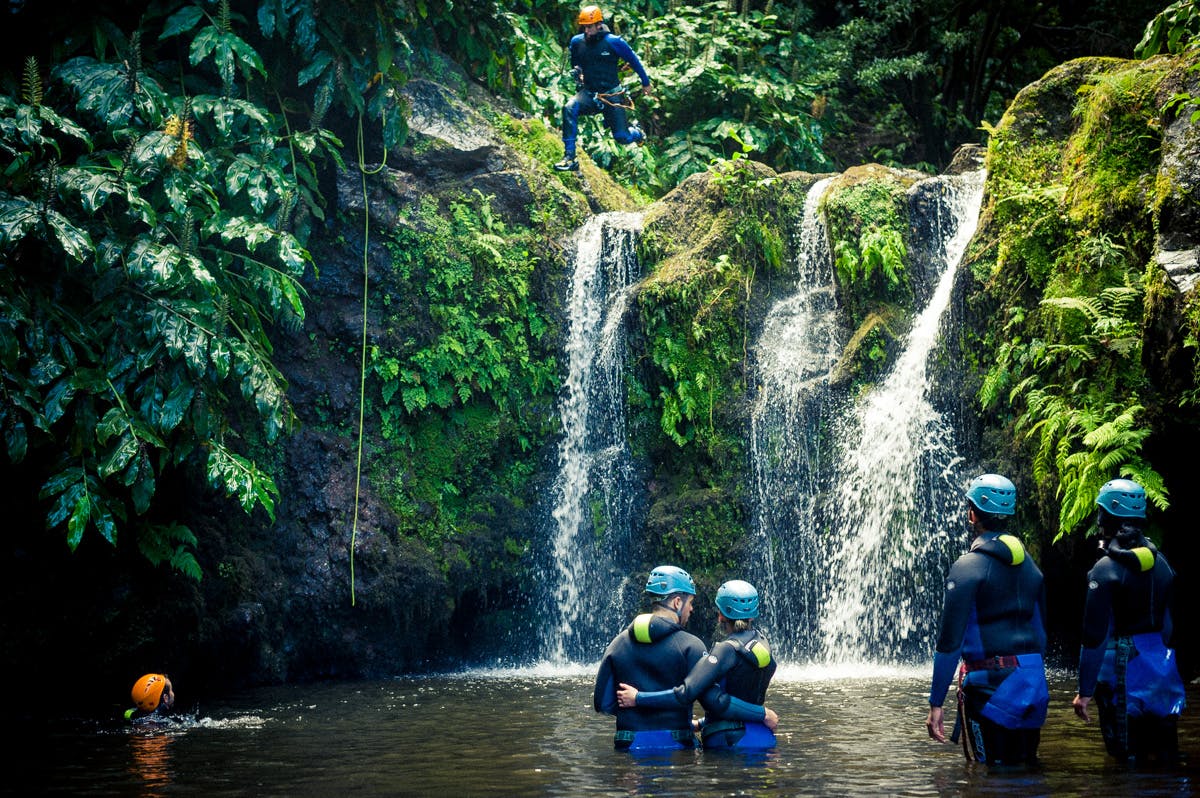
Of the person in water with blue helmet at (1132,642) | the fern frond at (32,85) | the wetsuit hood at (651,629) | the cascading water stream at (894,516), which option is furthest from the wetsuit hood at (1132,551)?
the fern frond at (32,85)

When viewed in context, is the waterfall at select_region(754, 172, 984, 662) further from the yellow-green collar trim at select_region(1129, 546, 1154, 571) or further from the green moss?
the yellow-green collar trim at select_region(1129, 546, 1154, 571)

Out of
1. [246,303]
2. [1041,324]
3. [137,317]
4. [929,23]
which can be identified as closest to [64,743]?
[137,317]

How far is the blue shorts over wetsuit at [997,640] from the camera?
5.68 m

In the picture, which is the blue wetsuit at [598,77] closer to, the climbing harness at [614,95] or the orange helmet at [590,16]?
the climbing harness at [614,95]

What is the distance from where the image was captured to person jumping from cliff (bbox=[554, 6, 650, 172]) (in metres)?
15.3

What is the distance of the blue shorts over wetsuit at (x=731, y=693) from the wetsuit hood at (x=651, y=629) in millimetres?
303

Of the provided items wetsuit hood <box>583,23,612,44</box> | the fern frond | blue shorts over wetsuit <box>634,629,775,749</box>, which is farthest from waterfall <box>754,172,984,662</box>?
the fern frond

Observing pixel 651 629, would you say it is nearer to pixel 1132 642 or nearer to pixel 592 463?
pixel 1132 642

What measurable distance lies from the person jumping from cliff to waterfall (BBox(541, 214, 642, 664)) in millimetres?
1492

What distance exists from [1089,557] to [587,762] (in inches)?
250

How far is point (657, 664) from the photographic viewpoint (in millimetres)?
6906

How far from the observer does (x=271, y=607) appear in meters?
12.7

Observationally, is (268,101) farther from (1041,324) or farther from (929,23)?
(929,23)

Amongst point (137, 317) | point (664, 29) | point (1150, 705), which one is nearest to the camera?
point (1150, 705)
